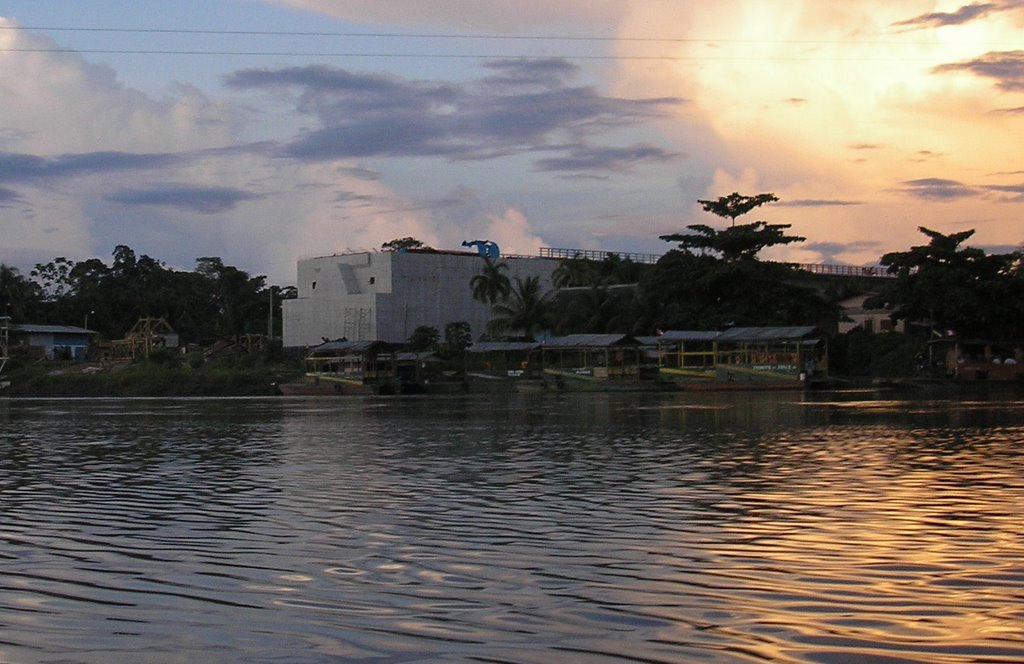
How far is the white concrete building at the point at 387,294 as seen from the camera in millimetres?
92938

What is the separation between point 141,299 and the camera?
389 feet

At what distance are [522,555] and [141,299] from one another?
114 meters

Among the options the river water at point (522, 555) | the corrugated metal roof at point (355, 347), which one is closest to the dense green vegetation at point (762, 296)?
the corrugated metal roof at point (355, 347)

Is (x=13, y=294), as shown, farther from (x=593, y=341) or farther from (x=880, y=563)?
(x=880, y=563)

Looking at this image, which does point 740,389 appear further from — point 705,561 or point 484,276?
point 705,561

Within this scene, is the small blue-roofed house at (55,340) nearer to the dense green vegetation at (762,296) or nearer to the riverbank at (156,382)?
the riverbank at (156,382)

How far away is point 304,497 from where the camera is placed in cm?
1505

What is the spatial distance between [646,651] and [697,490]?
8.37 metres

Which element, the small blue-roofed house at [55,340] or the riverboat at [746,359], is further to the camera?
the small blue-roofed house at [55,340]

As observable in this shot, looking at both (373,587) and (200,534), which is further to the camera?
(200,534)

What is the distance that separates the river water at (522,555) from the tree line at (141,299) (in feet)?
315

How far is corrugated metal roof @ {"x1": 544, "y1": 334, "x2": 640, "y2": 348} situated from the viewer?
236ft

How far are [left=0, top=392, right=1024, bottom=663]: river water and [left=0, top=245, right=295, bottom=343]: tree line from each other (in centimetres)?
9606

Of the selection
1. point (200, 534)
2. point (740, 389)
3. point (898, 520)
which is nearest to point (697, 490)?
point (898, 520)
